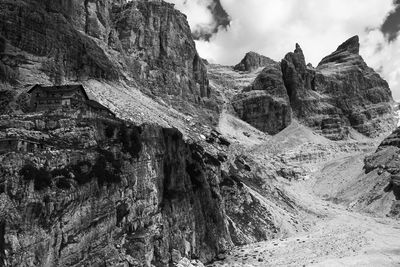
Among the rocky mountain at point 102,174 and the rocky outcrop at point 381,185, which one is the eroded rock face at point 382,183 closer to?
the rocky outcrop at point 381,185

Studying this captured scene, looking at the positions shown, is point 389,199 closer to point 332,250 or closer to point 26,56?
point 332,250

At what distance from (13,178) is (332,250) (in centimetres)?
4607

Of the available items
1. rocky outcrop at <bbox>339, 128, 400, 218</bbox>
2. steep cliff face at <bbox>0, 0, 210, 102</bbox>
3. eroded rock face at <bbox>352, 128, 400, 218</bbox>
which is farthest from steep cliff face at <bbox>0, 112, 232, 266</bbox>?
→ eroded rock face at <bbox>352, 128, 400, 218</bbox>

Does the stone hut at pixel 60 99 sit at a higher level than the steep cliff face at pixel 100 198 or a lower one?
higher

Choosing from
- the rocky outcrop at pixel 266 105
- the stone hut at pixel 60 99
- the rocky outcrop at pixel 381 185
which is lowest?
the rocky outcrop at pixel 381 185

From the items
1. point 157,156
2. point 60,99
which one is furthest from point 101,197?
point 60,99

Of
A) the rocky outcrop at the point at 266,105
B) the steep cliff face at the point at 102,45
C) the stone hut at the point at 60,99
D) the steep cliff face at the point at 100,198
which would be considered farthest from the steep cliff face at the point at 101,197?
the rocky outcrop at the point at 266,105

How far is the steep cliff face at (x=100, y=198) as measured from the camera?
1155 inches

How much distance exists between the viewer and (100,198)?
3669 cm

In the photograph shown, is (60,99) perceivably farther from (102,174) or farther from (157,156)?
(102,174)

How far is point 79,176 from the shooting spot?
35.0m

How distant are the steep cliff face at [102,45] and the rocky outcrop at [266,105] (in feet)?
75.6

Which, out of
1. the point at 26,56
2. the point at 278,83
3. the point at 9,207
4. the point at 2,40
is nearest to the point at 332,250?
the point at 9,207

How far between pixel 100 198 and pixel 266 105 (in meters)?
149
